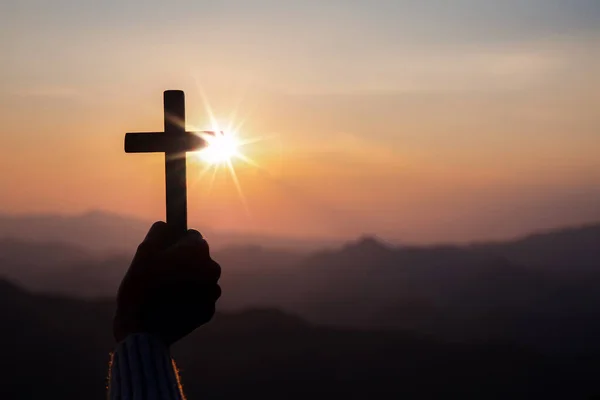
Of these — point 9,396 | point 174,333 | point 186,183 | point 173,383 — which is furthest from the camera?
point 9,396

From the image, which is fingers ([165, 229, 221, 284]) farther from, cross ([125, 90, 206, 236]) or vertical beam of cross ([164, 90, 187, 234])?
cross ([125, 90, 206, 236])

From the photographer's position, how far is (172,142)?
24.5 feet

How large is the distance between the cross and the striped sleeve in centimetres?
228

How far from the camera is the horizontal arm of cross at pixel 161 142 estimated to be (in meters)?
7.45

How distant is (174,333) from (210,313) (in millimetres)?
414

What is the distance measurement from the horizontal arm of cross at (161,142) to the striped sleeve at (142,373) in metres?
2.46

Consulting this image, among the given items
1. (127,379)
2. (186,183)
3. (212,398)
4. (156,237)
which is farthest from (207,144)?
(212,398)

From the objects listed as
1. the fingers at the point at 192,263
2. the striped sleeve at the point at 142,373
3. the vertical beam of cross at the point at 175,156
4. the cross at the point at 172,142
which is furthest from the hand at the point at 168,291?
the cross at the point at 172,142

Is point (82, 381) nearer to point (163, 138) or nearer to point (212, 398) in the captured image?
point (212, 398)

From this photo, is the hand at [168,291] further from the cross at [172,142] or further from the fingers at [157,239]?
the cross at [172,142]

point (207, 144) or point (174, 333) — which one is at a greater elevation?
point (207, 144)

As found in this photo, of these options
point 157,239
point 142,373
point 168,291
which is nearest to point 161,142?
point 157,239

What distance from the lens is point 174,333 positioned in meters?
5.79

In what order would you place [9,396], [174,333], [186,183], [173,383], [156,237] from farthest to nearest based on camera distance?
[9,396]
[186,183]
[156,237]
[174,333]
[173,383]
